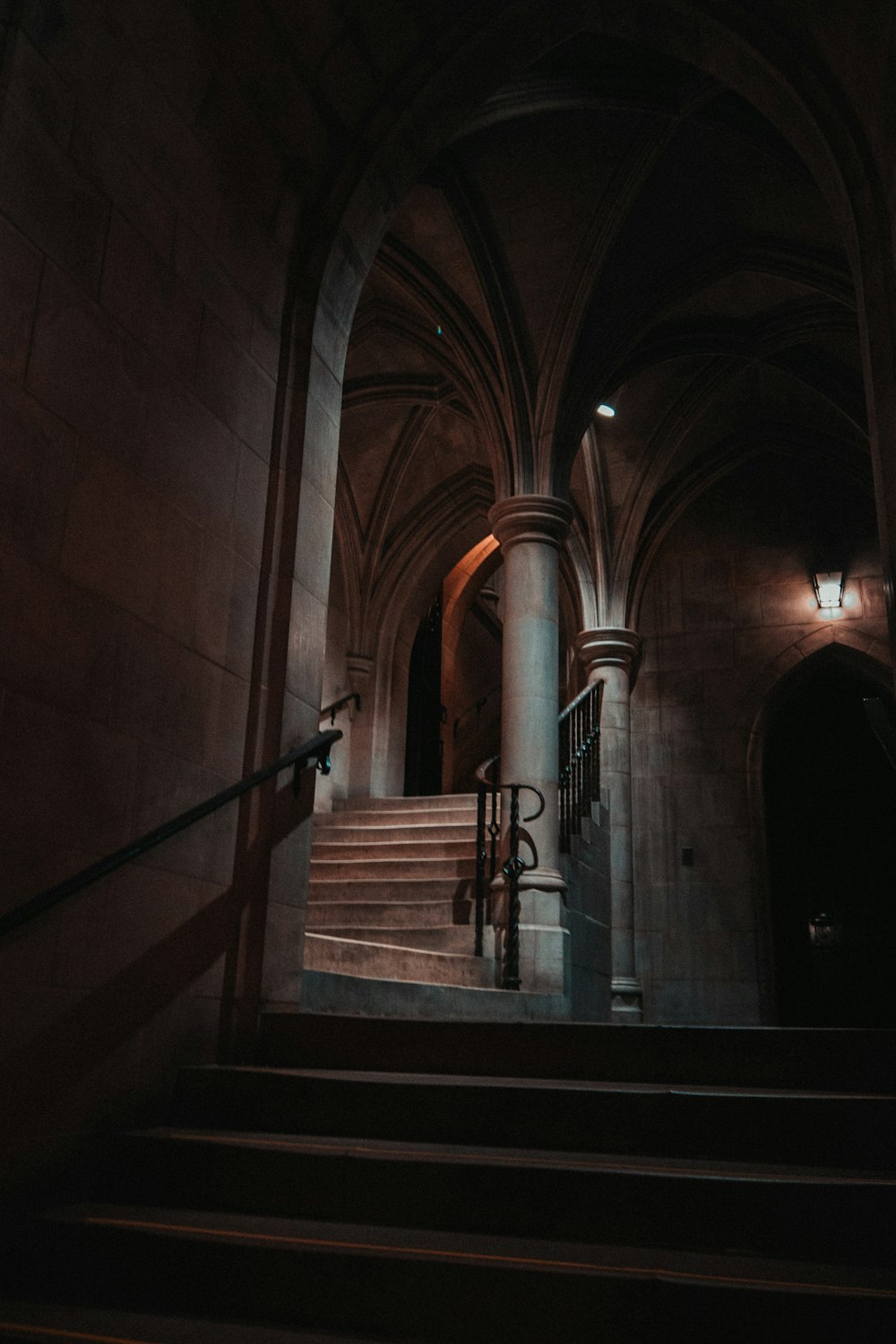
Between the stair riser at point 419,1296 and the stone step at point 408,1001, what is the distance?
3.93 ft

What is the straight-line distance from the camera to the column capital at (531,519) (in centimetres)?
839

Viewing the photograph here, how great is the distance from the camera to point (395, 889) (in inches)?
293

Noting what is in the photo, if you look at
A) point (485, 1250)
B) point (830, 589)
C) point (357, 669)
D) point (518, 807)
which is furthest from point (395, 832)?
point (485, 1250)

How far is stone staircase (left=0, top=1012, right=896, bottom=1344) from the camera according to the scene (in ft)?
7.02

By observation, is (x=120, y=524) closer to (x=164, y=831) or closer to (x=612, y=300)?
(x=164, y=831)

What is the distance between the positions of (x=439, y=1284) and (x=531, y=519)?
6673 millimetres

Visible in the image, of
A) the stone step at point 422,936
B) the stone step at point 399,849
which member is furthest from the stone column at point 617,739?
the stone step at point 422,936

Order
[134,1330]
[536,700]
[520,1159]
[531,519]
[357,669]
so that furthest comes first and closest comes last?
[357,669] < [531,519] < [536,700] < [520,1159] < [134,1330]

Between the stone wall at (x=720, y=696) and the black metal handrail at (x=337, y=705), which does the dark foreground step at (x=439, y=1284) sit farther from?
the black metal handrail at (x=337, y=705)

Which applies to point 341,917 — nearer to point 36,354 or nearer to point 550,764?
point 550,764

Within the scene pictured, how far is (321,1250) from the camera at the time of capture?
7.66ft

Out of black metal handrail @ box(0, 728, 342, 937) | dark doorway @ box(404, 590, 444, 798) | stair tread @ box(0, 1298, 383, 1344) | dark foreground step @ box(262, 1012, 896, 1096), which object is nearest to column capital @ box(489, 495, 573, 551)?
black metal handrail @ box(0, 728, 342, 937)

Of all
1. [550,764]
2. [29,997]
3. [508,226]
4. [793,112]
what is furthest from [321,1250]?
[508,226]

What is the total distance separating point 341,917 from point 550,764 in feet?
6.24
